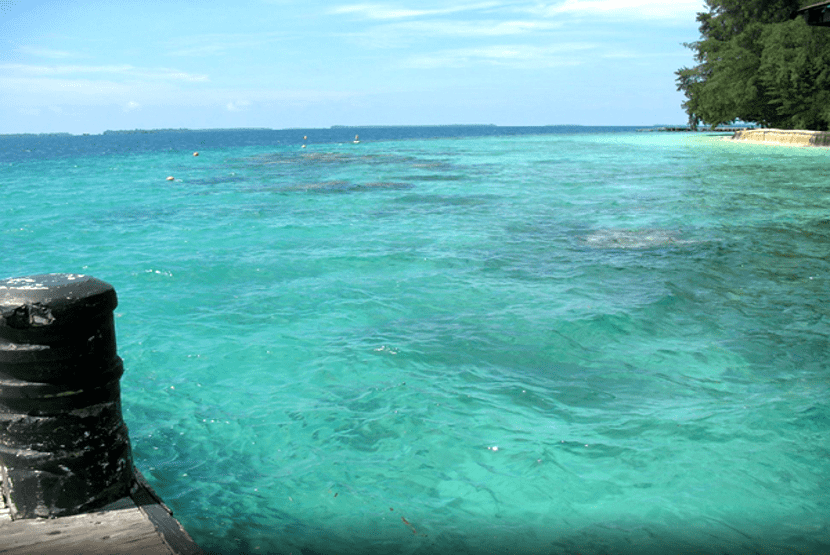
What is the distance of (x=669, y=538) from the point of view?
457cm

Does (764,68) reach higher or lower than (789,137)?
higher

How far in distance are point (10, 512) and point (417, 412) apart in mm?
4066

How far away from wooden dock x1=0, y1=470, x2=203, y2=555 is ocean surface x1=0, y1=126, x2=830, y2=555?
1657 millimetres

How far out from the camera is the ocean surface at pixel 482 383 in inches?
192

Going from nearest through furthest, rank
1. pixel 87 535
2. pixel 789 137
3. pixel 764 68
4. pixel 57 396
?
pixel 87 535 < pixel 57 396 < pixel 789 137 < pixel 764 68

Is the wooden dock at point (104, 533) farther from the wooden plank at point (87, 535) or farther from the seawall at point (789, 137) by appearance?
the seawall at point (789, 137)

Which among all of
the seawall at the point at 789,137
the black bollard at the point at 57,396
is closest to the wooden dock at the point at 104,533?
the black bollard at the point at 57,396

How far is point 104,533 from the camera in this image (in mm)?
2820

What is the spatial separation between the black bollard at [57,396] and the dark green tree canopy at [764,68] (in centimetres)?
5509

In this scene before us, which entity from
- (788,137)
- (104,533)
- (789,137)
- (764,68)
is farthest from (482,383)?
(764,68)

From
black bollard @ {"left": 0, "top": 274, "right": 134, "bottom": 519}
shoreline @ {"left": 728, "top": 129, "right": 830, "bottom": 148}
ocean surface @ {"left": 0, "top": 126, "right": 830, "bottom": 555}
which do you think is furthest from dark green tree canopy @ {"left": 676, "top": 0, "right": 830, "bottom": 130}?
black bollard @ {"left": 0, "top": 274, "right": 134, "bottom": 519}

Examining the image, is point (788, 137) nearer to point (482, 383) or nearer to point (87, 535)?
point (482, 383)

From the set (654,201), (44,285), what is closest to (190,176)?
(654,201)

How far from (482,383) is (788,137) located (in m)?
49.6
